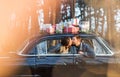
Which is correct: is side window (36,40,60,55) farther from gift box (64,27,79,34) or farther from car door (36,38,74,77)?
gift box (64,27,79,34)

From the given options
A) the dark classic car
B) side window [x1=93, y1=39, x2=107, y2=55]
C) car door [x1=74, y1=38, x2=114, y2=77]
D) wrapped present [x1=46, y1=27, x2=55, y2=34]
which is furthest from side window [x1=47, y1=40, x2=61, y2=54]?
side window [x1=93, y1=39, x2=107, y2=55]

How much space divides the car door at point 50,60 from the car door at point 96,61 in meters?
0.18

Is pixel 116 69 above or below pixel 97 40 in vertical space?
below

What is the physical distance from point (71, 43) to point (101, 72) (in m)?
0.78

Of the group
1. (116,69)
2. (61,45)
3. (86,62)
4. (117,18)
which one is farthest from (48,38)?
(117,18)

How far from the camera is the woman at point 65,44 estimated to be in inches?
299

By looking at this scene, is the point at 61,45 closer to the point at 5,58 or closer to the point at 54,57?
the point at 54,57

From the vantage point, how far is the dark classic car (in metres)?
7.51

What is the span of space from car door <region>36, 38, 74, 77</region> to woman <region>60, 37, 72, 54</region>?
8 cm

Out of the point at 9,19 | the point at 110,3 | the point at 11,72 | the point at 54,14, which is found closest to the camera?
the point at 11,72

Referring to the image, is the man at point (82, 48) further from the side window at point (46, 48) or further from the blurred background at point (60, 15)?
the blurred background at point (60, 15)

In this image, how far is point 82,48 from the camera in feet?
25.1

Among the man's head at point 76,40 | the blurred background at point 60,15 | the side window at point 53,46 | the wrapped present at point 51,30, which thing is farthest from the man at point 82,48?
the blurred background at point 60,15

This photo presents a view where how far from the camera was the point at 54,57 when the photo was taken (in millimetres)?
7547
